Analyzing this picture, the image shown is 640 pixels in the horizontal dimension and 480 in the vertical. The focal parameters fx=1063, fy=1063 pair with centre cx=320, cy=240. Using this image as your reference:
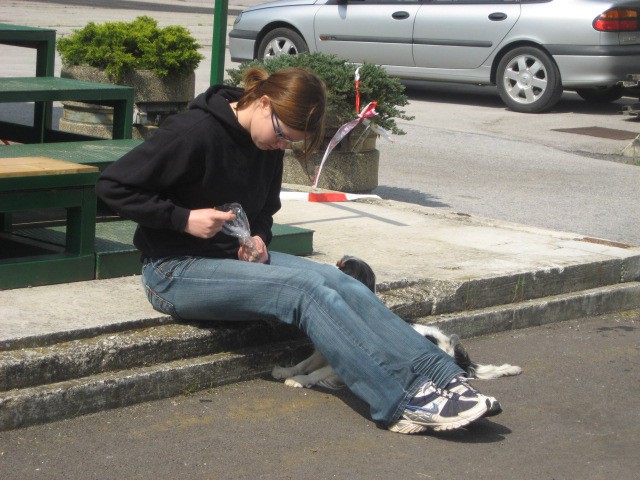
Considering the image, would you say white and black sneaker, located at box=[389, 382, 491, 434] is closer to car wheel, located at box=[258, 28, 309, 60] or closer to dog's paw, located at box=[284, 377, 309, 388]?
dog's paw, located at box=[284, 377, 309, 388]

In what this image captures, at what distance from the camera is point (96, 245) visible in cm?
454

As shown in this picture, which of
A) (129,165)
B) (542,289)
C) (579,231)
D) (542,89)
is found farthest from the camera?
(542,89)

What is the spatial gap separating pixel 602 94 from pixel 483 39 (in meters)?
1.94

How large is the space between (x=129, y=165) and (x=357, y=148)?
3624 mm

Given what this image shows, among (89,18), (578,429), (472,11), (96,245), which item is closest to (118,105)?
(96,245)

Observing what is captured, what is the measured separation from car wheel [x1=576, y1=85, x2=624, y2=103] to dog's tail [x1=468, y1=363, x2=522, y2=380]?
9166 mm

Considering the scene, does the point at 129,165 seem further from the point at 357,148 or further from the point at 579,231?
the point at 579,231

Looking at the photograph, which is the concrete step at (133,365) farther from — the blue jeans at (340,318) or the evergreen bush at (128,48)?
the evergreen bush at (128,48)

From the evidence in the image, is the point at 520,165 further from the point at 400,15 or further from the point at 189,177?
the point at 189,177

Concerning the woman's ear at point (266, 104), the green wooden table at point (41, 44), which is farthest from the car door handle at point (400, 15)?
the woman's ear at point (266, 104)

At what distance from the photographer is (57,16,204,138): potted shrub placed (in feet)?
26.0

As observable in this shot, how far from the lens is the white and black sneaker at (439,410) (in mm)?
3564

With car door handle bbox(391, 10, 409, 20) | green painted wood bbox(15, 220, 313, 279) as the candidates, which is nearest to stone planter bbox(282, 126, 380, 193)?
green painted wood bbox(15, 220, 313, 279)

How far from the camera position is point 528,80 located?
1207cm
